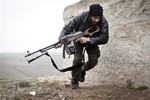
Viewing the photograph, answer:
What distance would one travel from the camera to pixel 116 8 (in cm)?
584

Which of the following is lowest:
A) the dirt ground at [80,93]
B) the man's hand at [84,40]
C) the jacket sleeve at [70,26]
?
the dirt ground at [80,93]

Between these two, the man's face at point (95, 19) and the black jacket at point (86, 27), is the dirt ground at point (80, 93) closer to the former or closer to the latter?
the black jacket at point (86, 27)

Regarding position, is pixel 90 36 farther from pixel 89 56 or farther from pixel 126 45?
pixel 126 45

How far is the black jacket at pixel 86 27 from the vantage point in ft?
16.8

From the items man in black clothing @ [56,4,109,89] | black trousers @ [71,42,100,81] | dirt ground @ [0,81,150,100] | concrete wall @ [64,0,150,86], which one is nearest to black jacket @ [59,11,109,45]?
man in black clothing @ [56,4,109,89]

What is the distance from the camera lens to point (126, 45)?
5641mm

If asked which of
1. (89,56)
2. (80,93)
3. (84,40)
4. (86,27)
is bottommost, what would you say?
Result: (80,93)

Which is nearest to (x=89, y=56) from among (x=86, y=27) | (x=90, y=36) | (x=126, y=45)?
(x=90, y=36)

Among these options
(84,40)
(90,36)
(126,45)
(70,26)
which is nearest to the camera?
(84,40)

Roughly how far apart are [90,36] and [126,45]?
0.78 meters

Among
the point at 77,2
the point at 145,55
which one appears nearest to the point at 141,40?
the point at 145,55

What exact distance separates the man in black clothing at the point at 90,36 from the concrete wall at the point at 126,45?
0.58 m

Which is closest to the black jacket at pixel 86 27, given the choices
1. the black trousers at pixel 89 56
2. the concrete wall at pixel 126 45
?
the black trousers at pixel 89 56

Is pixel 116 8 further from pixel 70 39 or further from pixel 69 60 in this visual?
pixel 69 60
